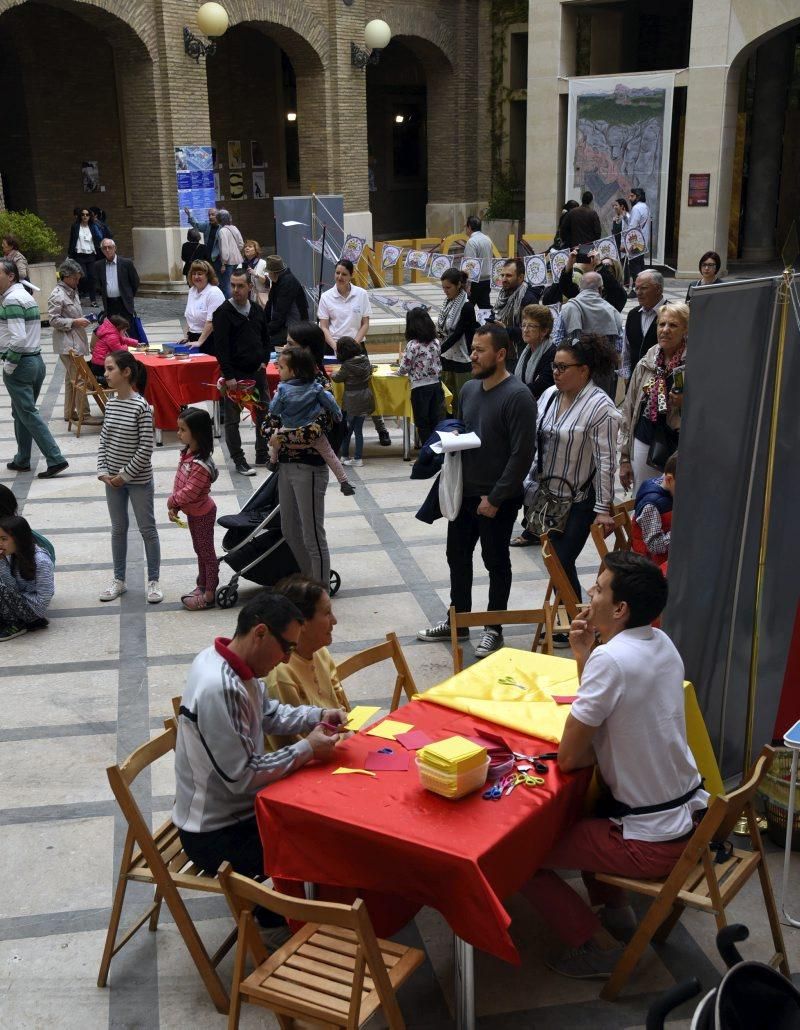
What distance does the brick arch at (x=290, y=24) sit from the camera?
20875mm

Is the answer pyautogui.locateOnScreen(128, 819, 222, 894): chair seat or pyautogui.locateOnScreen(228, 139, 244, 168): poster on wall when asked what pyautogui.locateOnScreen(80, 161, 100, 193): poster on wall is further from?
pyautogui.locateOnScreen(128, 819, 222, 894): chair seat

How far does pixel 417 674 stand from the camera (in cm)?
601

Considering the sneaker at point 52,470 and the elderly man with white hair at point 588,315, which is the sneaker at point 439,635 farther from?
the sneaker at point 52,470

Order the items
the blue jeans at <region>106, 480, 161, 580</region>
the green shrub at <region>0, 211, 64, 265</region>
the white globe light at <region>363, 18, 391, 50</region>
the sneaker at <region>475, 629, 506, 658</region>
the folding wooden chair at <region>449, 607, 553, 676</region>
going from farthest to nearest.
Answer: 1. the white globe light at <region>363, 18, 391, 50</region>
2. the green shrub at <region>0, 211, 64, 265</region>
3. the blue jeans at <region>106, 480, 161, 580</region>
4. the sneaker at <region>475, 629, 506, 658</region>
5. the folding wooden chair at <region>449, 607, 553, 676</region>

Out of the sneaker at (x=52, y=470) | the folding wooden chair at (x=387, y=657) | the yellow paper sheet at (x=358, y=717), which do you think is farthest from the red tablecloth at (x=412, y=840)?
the sneaker at (x=52, y=470)

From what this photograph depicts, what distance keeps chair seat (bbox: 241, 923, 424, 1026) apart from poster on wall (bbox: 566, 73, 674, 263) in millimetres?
19662

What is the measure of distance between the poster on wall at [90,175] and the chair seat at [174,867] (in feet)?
74.4

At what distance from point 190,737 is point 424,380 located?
6229 millimetres

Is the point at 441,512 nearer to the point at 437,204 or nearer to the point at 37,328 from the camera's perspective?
the point at 37,328

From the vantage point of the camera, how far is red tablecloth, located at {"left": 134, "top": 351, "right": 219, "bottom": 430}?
35.1ft

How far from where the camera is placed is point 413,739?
3.77 m

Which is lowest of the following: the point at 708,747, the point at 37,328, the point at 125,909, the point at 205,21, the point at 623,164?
the point at 125,909

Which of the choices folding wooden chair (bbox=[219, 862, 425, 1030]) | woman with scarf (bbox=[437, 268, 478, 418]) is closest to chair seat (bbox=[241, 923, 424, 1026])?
folding wooden chair (bbox=[219, 862, 425, 1030])

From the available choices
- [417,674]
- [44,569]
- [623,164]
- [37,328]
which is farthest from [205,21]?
[417,674]
